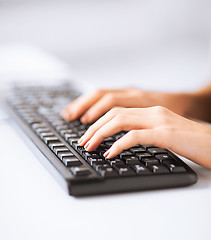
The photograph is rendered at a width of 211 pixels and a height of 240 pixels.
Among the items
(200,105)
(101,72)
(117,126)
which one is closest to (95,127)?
(117,126)

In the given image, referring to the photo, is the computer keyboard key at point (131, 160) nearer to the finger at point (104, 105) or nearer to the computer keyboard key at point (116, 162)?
the computer keyboard key at point (116, 162)

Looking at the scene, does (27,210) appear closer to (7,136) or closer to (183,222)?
(183,222)

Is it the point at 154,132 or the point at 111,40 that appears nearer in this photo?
the point at 154,132

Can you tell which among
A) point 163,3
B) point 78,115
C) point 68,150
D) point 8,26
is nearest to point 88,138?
point 68,150

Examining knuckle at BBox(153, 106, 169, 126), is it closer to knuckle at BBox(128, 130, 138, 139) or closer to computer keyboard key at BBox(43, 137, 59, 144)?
knuckle at BBox(128, 130, 138, 139)

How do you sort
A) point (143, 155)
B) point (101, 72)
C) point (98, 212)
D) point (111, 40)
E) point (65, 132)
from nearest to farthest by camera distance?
point (98, 212) → point (143, 155) → point (65, 132) → point (101, 72) → point (111, 40)

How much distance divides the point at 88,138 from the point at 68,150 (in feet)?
0.13

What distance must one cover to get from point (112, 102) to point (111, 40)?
1257mm

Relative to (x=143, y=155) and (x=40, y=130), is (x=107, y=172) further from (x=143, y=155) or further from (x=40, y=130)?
(x=40, y=130)

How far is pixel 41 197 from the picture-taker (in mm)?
513

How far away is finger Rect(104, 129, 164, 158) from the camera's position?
56 cm

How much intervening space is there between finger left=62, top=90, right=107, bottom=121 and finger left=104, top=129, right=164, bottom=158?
0.71 feet

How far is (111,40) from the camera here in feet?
6.52

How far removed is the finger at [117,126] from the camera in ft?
1.98
